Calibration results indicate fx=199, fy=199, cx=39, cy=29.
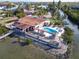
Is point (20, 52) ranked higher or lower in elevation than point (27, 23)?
lower

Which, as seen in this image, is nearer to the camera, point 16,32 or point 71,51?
point 71,51

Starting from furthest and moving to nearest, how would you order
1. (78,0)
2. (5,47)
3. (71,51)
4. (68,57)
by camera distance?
(78,0), (5,47), (71,51), (68,57)

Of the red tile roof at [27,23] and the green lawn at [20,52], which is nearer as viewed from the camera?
the green lawn at [20,52]

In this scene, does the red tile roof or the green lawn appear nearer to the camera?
the green lawn

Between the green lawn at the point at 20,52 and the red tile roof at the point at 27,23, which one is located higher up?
the red tile roof at the point at 27,23

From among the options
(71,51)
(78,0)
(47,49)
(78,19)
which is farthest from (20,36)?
(78,0)

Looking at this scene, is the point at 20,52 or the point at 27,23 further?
the point at 27,23

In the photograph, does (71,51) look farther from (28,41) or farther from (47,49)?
(28,41)

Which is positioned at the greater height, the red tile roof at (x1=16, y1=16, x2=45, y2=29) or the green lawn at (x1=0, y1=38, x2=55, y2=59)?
the red tile roof at (x1=16, y1=16, x2=45, y2=29)
